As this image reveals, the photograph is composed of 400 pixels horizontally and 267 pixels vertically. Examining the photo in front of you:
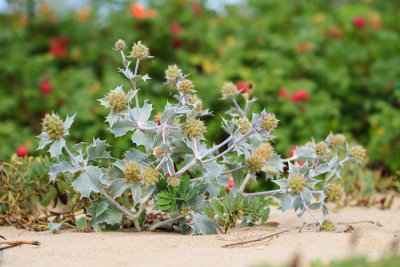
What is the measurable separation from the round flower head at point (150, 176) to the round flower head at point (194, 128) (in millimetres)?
224

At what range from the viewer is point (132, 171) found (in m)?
2.06

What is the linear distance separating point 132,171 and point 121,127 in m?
0.21

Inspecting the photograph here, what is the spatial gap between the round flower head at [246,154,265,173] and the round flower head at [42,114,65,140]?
877 millimetres

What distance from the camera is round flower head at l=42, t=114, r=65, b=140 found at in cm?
201

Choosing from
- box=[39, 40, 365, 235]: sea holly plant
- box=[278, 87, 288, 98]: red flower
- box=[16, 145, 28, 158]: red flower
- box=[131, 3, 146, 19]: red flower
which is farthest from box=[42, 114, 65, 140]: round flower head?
box=[131, 3, 146, 19]: red flower

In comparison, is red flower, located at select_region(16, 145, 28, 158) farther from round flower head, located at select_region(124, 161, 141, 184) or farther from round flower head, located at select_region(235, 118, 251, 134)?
round flower head, located at select_region(235, 118, 251, 134)

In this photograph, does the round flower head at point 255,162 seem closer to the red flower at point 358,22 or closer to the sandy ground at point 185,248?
the sandy ground at point 185,248

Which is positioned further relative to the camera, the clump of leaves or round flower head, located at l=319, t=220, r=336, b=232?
the clump of leaves

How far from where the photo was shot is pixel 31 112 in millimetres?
5906

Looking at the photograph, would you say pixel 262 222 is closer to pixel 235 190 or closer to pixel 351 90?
pixel 235 190

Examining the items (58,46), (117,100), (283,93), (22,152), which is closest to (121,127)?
(117,100)

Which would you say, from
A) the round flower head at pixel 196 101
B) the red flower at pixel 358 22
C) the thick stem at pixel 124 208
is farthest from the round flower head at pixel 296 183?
the red flower at pixel 358 22

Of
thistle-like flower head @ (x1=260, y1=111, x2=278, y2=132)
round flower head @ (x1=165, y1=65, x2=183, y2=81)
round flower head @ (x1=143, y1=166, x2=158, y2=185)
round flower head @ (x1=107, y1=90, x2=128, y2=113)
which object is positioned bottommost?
round flower head @ (x1=143, y1=166, x2=158, y2=185)

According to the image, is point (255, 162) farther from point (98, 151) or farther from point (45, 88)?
point (45, 88)
